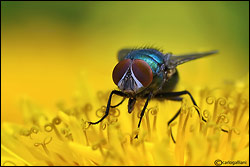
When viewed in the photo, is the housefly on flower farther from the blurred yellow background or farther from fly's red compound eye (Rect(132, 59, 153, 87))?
the blurred yellow background

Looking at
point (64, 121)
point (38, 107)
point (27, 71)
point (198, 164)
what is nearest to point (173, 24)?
point (27, 71)

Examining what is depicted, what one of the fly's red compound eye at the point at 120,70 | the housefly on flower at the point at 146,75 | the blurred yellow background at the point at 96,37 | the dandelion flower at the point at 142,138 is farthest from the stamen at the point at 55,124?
the blurred yellow background at the point at 96,37

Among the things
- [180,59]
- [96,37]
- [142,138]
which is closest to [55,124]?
A: [142,138]

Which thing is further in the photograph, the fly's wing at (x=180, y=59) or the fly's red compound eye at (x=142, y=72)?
the fly's wing at (x=180, y=59)

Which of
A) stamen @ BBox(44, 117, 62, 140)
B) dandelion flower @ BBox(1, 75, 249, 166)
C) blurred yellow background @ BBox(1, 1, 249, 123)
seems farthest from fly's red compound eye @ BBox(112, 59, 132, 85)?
blurred yellow background @ BBox(1, 1, 249, 123)

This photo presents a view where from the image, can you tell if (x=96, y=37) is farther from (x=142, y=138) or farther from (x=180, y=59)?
(x=142, y=138)

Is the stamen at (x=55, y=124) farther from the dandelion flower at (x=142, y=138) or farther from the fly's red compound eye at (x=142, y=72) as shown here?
the fly's red compound eye at (x=142, y=72)

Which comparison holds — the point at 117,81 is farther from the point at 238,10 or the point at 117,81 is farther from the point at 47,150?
the point at 238,10
